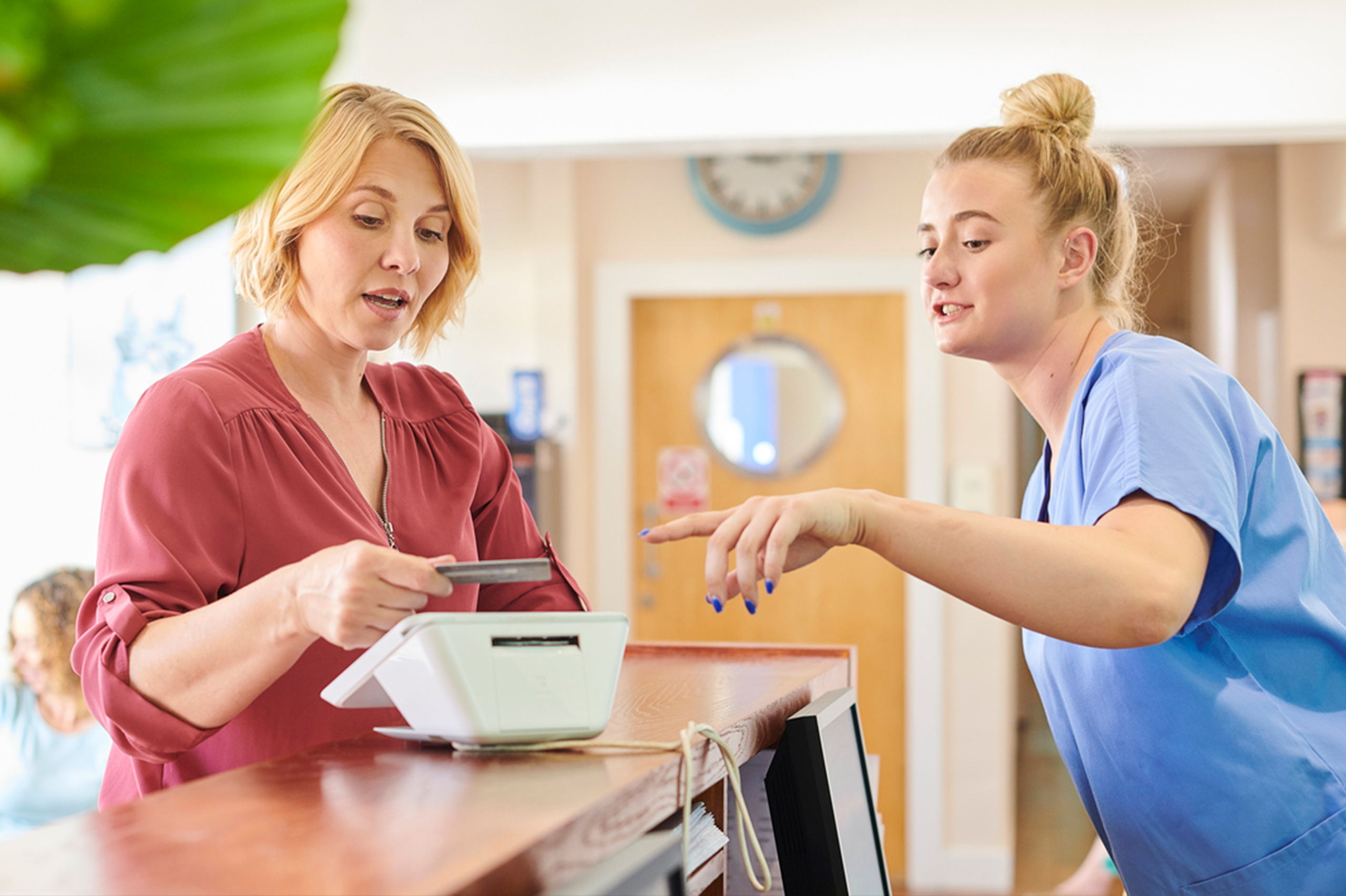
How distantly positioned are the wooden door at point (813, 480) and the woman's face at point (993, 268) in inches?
114

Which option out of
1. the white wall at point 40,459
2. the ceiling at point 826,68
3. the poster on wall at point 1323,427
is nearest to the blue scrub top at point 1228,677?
the ceiling at point 826,68

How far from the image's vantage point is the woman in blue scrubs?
807 mm

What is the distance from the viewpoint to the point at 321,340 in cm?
123

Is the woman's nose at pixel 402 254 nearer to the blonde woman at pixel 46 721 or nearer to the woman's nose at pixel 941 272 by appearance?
the woman's nose at pixel 941 272

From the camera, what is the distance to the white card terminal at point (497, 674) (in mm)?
755

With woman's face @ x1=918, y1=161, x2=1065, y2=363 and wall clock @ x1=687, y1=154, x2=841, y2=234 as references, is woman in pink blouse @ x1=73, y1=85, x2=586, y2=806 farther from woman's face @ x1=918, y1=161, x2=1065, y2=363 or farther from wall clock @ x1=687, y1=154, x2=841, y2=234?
wall clock @ x1=687, y1=154, x2=841, y2=234

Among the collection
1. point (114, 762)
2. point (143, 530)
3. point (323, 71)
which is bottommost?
point (114, 762)

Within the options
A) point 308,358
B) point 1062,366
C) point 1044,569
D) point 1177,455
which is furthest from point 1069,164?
point 308,358

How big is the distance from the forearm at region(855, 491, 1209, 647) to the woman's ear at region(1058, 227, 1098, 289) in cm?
45

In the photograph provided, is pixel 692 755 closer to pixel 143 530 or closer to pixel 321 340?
pixel 143 530

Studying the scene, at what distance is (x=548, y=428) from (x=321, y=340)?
9.50 feet

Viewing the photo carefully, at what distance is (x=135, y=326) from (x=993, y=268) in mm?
2612

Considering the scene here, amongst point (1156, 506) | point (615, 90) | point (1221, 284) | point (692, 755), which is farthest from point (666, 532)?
point (1221, 284)

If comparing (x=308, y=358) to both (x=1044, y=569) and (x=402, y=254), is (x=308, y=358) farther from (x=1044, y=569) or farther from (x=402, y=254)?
(x=1044, y=569)
